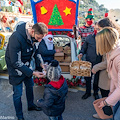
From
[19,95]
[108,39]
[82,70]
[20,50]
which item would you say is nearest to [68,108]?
[82,70]

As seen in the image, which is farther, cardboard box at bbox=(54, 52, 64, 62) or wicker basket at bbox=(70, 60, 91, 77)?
cardboard box at bbox=(54, 52, 64, 62)

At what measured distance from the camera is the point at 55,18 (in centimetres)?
359

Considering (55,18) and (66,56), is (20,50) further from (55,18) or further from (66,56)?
(66,56)

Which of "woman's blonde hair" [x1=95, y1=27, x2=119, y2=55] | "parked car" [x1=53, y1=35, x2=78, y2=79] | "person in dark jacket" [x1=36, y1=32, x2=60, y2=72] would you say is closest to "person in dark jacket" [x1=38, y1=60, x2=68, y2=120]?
"woman's blonde hair" [x1=95, y1=27, x2=119, y2=55]

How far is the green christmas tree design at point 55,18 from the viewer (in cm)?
351

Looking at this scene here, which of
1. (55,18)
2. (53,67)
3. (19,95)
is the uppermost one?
(55,18)

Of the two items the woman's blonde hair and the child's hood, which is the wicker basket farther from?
the woman's blonde hair

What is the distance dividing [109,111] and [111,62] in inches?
28.7

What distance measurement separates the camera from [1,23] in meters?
16.2

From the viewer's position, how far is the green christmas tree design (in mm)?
3507

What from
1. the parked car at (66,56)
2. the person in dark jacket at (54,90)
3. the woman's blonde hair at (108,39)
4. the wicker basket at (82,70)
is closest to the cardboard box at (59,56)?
the parked car at (66,56)

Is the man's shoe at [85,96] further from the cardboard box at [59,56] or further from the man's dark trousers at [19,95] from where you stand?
the man's dark trousers at [19,95]

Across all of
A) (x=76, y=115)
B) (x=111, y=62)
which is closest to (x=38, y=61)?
(x=76, y=115)

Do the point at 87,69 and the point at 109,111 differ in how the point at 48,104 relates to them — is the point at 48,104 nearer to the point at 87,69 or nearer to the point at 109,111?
the point at 109,111
